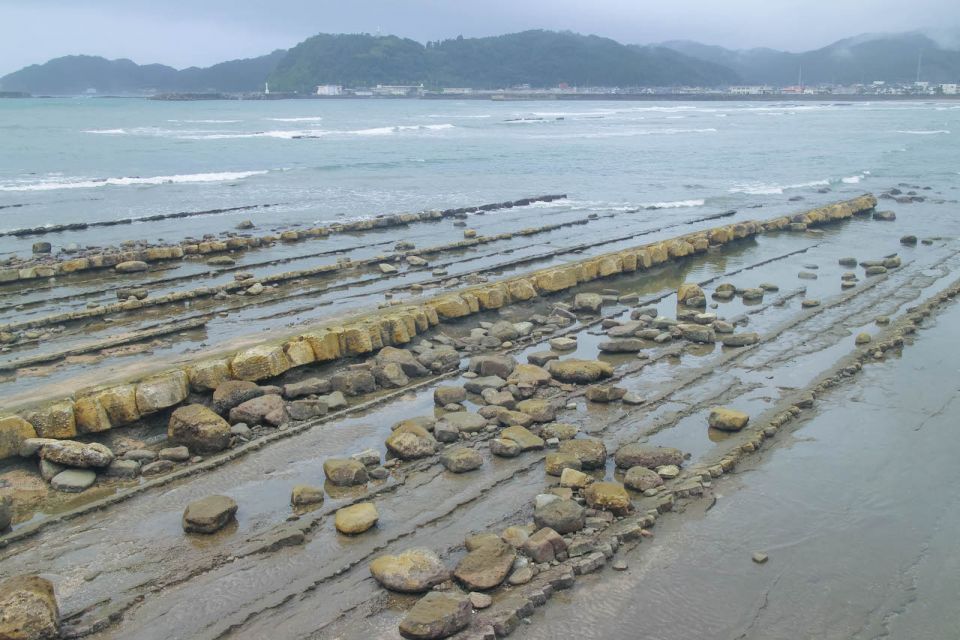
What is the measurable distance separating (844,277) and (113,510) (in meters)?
17.7

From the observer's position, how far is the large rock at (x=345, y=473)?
9.84 metres

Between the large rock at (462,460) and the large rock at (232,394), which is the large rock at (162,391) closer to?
the large rock at (232,394)

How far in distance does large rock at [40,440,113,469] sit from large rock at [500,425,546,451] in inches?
196

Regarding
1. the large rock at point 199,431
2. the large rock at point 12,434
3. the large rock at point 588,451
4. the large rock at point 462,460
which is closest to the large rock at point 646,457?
the large rock at point 588,451

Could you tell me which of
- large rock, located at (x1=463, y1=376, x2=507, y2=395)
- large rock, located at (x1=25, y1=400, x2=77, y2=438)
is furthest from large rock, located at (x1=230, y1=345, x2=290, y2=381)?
large rock, located at (x1=463, y1=376, x2=507, y2=395)

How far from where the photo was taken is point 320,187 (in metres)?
42.2

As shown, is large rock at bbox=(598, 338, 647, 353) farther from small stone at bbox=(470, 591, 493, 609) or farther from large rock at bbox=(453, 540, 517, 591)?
small stone at bbox=(470, 591, 493, 609)

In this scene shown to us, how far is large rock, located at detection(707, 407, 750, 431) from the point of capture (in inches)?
445

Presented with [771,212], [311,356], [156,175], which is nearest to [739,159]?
[771,212]

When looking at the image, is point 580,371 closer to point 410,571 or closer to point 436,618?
point 410,571

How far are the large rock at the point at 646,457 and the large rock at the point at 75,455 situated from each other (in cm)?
633

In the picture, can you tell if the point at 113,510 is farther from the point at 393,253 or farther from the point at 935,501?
the point at 393,253

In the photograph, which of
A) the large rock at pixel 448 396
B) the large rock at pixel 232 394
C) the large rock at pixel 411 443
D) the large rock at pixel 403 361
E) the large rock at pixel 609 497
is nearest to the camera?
Result: the large rock at pixel 609 497

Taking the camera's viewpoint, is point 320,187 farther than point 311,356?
Yes
